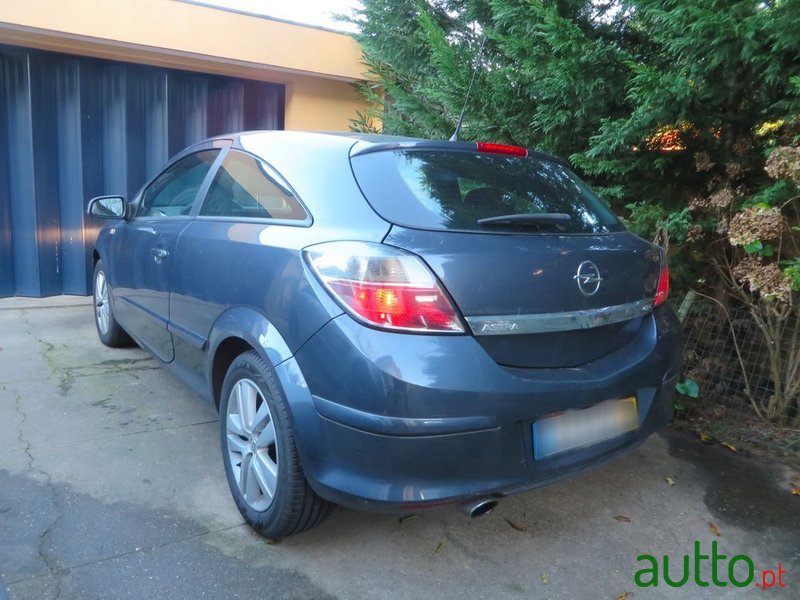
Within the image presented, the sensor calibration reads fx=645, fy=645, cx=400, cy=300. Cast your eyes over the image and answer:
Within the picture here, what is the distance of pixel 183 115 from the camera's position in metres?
6.62

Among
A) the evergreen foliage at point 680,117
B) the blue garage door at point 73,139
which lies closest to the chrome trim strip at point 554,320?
the evergreen foliage at point 680,117

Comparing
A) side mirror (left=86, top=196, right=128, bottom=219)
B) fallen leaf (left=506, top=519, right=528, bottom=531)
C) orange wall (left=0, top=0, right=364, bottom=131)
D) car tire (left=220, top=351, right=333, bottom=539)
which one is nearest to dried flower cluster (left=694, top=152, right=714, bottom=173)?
fallen leaf (left=506, top=519, right=528, bottom=531)

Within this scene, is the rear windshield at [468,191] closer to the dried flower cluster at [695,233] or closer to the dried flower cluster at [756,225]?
the dried flower cluster at [756,225]

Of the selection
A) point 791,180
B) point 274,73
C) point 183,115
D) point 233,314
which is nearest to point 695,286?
point 791,180

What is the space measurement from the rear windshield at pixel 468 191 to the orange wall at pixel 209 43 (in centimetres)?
416

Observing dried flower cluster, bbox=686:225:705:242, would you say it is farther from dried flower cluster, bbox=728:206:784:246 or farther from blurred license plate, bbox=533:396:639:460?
blurred license plate, bbox=533:396:639:460

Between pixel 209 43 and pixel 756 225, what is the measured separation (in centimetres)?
486

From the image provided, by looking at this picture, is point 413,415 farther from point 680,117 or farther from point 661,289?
point 680,117

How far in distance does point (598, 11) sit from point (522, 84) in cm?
69

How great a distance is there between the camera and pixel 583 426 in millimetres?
2254

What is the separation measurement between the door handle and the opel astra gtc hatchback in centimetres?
43

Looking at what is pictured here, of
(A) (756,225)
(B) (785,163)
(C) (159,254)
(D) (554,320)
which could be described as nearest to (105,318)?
(C) (159,254)

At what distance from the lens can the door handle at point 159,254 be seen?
3.33 metres

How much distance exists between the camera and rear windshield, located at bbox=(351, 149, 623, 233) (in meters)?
2.26
